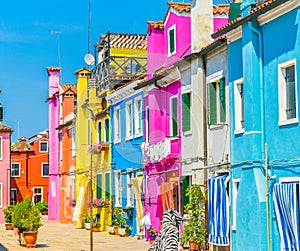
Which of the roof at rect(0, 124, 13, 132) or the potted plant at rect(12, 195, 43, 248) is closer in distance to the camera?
the potted plant at rect(12, 195, 43, 248)

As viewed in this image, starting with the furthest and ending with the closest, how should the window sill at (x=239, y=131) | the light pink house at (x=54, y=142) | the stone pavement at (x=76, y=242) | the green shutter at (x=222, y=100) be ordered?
the light pink house at (x=54, y=142) → the stone pavement at (x=76, y=242) → the green shutter at (x=222, y=100) → the window sill at (x=239, y=131)

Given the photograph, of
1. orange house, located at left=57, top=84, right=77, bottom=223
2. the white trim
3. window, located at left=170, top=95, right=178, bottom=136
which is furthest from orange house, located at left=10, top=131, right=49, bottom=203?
the white trim

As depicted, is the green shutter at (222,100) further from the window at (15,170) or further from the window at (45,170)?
the window at (45,170)

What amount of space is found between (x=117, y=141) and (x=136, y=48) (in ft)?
22.4

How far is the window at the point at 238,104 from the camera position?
20.4 m

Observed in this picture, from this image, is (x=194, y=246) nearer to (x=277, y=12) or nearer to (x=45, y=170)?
(x=277, y=12)

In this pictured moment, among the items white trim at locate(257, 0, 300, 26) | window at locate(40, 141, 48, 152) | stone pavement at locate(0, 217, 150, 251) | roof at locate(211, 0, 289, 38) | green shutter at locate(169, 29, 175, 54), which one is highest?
green shutter at locate(169, 29, 175, 54)

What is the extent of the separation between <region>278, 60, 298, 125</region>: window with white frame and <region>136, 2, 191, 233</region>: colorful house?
8234 millimetres

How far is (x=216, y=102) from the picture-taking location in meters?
23.2

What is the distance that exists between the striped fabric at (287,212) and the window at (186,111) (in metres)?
7.91

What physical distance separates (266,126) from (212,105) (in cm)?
470

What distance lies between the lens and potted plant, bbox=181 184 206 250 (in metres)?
23.0

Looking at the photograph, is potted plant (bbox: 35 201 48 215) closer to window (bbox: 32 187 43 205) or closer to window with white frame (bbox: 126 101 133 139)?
window (bbox: 32 187 43 205)

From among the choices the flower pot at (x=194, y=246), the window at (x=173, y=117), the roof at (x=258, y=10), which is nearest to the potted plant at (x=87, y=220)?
the window at (x=173, y=117)
